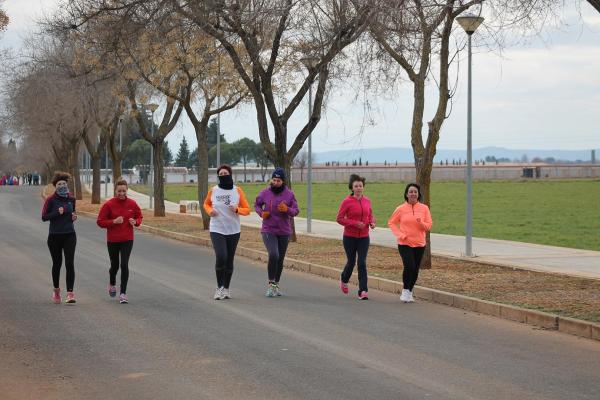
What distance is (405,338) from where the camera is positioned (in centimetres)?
1086

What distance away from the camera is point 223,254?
45.7ft

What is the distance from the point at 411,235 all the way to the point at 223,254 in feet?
8.35

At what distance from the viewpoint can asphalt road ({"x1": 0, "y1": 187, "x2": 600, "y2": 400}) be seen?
8.14m

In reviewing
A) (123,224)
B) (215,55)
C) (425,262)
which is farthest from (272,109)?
(123,224)

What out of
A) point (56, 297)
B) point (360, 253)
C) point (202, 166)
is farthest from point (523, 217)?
point (56, 297)

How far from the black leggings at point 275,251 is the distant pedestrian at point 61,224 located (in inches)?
105

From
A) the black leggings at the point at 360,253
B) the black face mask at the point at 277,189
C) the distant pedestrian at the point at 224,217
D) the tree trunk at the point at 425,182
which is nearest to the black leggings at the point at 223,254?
the distant pedestrian at the point at 224,217

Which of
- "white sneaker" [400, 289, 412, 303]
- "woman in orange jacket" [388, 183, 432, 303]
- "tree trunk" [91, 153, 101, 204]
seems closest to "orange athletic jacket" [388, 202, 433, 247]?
"woman in orange jacket" [388, 183, 432, 303]

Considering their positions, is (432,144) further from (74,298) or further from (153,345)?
(153,345)

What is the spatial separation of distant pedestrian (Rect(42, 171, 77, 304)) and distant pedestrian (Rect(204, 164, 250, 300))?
1789mm

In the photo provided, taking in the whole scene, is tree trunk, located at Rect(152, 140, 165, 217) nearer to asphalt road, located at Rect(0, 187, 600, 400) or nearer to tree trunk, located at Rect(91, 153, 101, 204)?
tree trunk, located at Rect(91, 153, 101, 204)

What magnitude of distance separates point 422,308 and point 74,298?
4588mm

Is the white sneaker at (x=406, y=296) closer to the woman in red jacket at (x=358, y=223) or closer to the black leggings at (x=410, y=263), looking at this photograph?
the black leggings at (x=410, y=263)

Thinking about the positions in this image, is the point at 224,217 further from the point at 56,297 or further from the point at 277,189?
the point at 56,297
